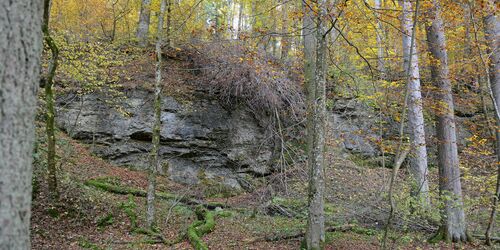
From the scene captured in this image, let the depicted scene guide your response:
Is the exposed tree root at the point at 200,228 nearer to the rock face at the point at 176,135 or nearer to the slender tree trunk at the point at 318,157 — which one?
the slender tree trunk at the point at 318,157

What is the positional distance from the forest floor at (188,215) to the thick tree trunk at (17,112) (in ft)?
19.3

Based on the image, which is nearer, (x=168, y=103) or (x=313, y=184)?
(x=313, y=184)

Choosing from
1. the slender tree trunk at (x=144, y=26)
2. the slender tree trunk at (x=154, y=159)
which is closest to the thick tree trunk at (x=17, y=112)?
the slender tree trunk at (x=154, y=159)

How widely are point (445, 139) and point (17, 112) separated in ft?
30.0

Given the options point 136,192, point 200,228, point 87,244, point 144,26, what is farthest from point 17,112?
point 144,26

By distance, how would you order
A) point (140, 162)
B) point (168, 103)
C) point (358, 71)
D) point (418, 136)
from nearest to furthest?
point (418, 136) < point (140, 162) < point (168, 103) < point (358, 71)

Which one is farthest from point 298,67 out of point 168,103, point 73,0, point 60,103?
point 73,0

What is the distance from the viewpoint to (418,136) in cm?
998

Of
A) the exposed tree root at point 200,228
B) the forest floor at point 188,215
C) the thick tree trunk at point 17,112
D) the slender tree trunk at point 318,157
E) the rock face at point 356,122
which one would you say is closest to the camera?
the thick tree trunk at point 17,112

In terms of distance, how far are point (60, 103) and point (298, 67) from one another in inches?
371

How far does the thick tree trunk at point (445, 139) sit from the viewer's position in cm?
838

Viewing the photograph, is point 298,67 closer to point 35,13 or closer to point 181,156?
point 181,156

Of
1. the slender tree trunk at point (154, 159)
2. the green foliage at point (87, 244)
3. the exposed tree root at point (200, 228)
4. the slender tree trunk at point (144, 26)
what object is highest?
the slender tree trunk at point (144, 26)

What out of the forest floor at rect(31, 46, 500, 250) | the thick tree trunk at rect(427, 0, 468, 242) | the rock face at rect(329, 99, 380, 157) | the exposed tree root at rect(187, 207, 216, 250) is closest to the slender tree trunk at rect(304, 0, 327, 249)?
the forest floor at rect(31, 46, 500, 250)
